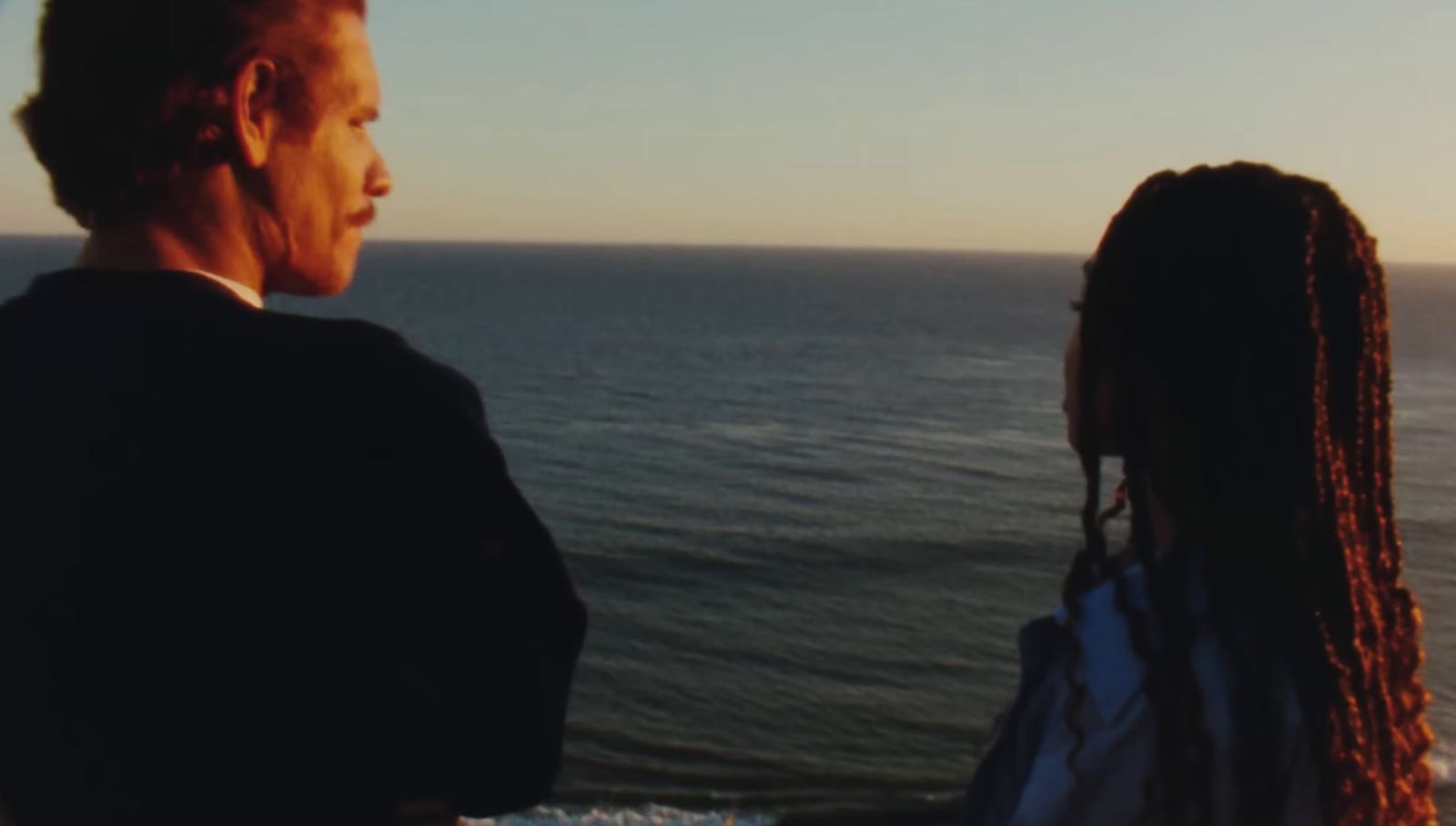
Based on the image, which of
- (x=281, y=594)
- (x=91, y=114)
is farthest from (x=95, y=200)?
(x=281, y=594)

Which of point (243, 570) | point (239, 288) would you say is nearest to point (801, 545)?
point (239, 288)

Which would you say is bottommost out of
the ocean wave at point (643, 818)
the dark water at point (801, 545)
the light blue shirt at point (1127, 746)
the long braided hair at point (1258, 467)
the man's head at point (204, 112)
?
the ocean wave at point (643, 818)

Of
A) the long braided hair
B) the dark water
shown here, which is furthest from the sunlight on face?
the dark water

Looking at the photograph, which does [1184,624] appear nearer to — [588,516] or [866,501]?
[588,516]

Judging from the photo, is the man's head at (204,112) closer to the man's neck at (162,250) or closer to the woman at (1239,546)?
the man's neck at (162,250)

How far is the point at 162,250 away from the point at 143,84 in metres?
0.16

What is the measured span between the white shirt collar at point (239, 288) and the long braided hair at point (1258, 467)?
3.00 ft

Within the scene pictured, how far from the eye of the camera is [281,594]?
1548 mm

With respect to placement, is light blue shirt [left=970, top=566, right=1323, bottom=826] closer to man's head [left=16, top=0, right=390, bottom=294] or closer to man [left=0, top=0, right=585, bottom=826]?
man [left=0, top=0, right=585, bottom=826]

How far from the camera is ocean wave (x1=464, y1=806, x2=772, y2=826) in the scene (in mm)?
18688

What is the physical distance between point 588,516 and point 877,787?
17.6 m

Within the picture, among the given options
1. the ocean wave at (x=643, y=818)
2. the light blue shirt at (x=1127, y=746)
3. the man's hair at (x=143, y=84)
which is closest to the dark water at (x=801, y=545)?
the ocean wave at (x=643, y=818)

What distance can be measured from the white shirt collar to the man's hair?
99mm

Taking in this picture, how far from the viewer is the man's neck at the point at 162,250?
5.42 feet
